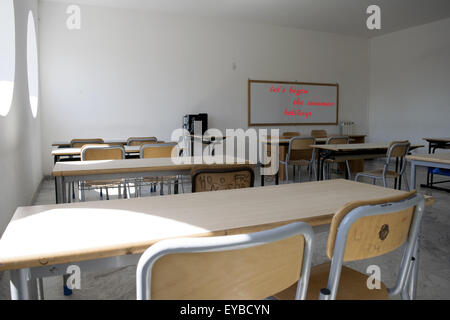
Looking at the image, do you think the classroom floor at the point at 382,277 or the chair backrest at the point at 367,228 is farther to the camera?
the classroom floor at the point at 382,277

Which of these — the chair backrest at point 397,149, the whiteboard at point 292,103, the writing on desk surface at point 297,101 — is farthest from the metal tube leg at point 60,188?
the writing on desk surface at point 297,101

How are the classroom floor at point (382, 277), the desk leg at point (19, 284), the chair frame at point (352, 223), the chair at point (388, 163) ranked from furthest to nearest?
the chair at point (388, 163) → the classroom floor at point (382, 277) → the chair frame at point (352, 223) → the desk leg at point (19, 284)

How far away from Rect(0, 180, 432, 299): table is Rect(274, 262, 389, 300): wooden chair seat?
0.26m

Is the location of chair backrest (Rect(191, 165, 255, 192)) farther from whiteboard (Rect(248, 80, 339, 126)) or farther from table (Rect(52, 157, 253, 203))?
whiteboard (Rect(248, 80, 339, 126))

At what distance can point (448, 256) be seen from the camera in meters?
2.57

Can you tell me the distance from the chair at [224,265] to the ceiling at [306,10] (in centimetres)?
586

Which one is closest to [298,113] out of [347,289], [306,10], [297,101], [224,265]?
[297,101]

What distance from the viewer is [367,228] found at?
1.00 meters

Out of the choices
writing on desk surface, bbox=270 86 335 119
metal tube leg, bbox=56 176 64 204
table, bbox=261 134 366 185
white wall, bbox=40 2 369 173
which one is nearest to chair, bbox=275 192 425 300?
metal tube leg, bbox=56 176 64 204

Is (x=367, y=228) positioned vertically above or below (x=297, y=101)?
below

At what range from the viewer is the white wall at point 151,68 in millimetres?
5930

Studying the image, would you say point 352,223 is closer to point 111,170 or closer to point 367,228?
point 367,228

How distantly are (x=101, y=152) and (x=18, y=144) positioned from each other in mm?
1004

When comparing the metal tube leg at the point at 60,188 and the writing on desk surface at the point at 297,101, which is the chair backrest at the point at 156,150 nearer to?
the metal tube leg at the point at 60,188
